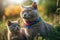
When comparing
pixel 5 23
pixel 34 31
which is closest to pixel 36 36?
pixel 34 31

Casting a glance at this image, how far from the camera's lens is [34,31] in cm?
228

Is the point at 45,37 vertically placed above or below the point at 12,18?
below

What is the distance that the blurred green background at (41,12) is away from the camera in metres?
2.28

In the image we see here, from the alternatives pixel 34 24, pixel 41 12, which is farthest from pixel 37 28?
pixel 41 12

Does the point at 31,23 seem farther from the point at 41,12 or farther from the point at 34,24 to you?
the point at 41,12

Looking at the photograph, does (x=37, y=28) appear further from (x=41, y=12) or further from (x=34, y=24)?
(x=41, y=12)

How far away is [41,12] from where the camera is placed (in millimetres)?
2301

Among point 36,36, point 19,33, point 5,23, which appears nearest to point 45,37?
point 36,36

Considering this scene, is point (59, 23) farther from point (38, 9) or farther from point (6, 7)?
point (6, 7)

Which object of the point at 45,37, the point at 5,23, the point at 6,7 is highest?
the point at 6,7

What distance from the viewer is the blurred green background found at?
2281 mm

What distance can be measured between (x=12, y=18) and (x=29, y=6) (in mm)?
229

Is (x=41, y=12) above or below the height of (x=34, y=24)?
above

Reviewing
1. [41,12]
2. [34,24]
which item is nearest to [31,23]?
[34,24]
